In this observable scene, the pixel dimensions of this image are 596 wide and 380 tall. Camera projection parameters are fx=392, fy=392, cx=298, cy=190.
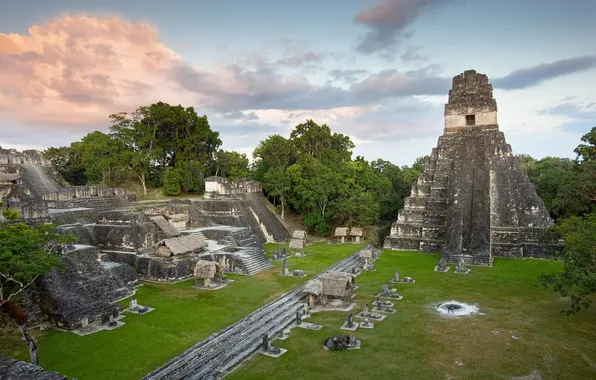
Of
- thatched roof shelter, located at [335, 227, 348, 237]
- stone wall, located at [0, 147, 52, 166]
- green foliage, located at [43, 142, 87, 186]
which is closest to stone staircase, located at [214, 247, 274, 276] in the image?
thatched roof shelter, located at [335, 227, 348, 237]

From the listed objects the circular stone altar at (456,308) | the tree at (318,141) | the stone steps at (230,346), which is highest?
the tree at (318,141)

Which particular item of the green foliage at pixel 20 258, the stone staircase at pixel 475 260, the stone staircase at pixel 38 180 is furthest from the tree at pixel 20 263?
the stone staircase at pixel 38 180

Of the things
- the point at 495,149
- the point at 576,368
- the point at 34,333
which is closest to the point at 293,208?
the point at 495,149

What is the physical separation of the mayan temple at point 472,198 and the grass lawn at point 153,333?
9575 mm

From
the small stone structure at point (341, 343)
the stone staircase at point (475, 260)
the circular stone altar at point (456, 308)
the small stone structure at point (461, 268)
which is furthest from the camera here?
the stone staircase at point (475, 260)

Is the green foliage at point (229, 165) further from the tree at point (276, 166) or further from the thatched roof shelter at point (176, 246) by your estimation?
the thatched roof shelter at point (176, 246)

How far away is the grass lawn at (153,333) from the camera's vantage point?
969 cm

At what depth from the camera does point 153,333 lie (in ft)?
38.1

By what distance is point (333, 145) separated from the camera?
1395 inches

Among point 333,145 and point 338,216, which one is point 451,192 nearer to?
point 338,216

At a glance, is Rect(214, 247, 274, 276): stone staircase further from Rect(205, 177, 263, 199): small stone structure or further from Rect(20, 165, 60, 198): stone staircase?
Rect(20, 165, 60, 198): stone staircase

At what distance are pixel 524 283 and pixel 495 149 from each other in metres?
11.3

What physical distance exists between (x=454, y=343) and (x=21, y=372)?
9.91 m

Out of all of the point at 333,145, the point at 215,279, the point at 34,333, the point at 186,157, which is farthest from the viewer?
the point at 333,145
